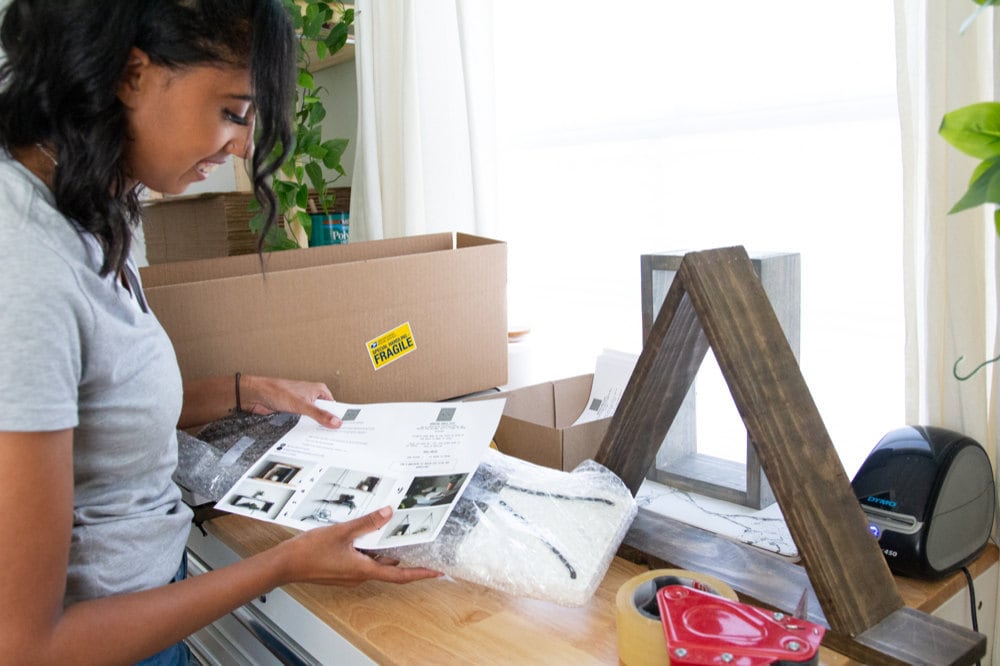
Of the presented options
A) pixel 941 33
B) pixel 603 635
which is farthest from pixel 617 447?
pixel 941 33

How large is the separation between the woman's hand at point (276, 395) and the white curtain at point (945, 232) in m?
0.80

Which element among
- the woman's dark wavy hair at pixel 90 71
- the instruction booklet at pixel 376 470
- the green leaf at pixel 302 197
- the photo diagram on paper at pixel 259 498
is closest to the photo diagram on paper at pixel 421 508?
the instruction booklet at pixel 376 470

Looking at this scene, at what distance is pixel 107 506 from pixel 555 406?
0.74 m

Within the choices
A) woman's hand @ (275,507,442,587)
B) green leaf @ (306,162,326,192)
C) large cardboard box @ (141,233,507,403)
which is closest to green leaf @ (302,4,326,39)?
green leaf @ (306,162,326,192)

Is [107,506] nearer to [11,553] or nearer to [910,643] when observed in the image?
[11,553]

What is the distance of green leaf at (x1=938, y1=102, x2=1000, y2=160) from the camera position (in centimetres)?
50

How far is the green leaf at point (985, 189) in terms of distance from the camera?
0.48 meters

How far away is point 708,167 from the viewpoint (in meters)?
1.41

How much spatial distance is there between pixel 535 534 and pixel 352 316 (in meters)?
0.57

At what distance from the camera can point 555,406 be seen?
4.40 feet

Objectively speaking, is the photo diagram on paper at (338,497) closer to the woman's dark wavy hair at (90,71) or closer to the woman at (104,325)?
the woman at (104,325)

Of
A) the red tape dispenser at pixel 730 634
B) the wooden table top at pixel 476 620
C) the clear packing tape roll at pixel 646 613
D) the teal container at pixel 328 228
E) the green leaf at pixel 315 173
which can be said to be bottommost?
the wooden table top at pixel 476 620

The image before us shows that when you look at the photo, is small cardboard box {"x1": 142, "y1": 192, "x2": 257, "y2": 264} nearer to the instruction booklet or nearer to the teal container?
the teal container

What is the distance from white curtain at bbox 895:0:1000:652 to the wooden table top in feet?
0.64
